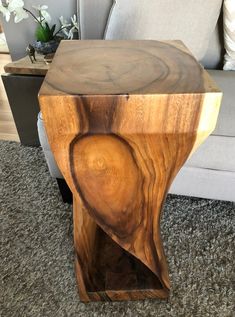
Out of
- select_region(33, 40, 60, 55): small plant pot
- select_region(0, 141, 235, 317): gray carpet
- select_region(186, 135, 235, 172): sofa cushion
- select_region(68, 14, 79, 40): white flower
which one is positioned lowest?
select_region(0, 141, 235, 317): gray carpet

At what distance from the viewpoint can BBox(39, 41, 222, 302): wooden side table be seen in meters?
0.45

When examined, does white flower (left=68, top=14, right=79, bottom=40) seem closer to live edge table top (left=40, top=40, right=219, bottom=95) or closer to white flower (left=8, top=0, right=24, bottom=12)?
white flower (left=8, top=0, right=24, bottom=12)

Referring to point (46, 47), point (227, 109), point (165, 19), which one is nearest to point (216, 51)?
point (165, 19)

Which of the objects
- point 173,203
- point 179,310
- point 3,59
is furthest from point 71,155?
point 3,59

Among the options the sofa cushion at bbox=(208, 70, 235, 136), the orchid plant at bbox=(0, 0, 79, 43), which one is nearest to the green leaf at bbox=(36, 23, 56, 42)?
the orchid plant at bbox=(0, 0, 79, 43)

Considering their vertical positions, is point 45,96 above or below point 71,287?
above

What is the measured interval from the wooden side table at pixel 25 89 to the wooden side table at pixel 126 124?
502mm

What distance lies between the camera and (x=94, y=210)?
0.59 m

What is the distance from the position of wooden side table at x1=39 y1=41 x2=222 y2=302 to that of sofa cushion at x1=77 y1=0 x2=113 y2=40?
53cm

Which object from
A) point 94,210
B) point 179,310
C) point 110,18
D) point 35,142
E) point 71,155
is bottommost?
point 179,310

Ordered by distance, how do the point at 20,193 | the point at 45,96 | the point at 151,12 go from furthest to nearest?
the point at 20,193 < the point at 151,12 < the point at 45,96

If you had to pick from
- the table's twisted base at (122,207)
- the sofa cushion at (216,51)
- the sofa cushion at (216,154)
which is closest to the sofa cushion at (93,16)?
the sofa cushion at (216,51)

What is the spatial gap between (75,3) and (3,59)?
128cm

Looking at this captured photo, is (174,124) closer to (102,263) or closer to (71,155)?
(71,155)
